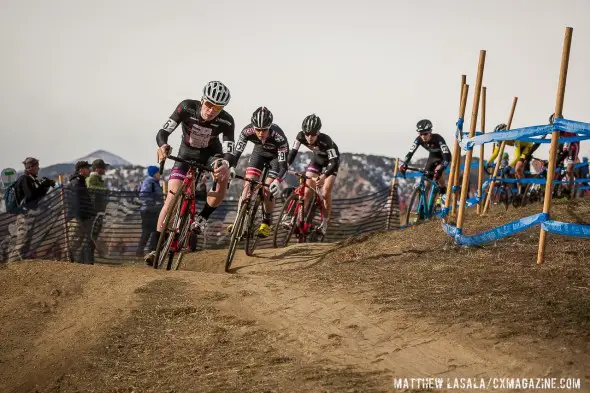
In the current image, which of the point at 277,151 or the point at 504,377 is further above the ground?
the point at 277,151

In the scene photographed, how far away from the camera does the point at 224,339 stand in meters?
6.04

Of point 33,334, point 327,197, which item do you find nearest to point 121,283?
point 33,334

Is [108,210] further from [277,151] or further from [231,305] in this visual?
[231,305]

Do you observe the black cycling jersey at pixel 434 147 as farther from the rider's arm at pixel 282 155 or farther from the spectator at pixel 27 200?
the spectator at pixel 27 200

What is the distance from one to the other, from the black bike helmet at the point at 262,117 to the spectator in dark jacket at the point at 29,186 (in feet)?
13.8

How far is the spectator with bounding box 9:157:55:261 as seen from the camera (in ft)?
38.9

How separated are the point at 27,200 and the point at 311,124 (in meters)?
5.50

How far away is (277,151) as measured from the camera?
12.0 meters

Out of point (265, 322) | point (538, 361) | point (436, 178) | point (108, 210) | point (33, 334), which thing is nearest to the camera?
point (538, 361)

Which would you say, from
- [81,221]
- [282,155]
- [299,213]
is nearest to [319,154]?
[299,213]

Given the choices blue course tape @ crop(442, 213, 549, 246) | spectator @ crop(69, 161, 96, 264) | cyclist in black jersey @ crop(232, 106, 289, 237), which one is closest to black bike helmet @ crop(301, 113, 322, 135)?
cyclist in black jersey @ crop(232, 106, 289, 237)

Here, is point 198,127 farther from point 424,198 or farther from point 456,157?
point 424,198

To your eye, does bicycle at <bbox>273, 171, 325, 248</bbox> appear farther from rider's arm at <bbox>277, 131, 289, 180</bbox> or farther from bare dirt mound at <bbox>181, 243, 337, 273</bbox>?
rider's arm at <bbox>277, 131, 289, 180</bbox>

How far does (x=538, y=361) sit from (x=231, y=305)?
3263mm
